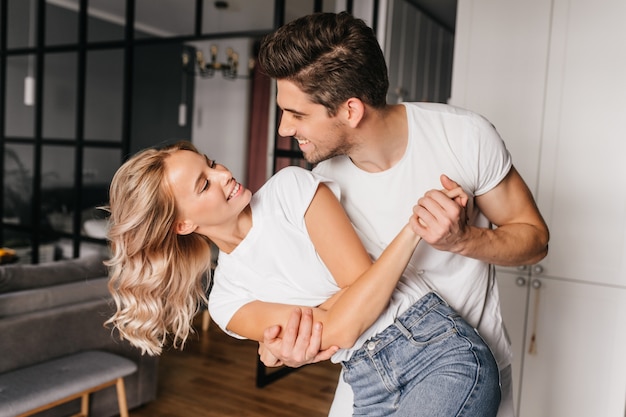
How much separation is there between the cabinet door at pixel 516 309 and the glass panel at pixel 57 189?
4.17m

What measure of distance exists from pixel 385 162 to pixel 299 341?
51cm

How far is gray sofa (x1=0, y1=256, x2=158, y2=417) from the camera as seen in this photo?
9.04 ft

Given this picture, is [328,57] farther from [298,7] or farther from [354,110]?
[298,7]

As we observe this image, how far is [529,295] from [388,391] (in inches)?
68.5

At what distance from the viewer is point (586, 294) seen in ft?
8.91

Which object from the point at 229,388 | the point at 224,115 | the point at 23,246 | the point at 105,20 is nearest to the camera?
the point at 229,388

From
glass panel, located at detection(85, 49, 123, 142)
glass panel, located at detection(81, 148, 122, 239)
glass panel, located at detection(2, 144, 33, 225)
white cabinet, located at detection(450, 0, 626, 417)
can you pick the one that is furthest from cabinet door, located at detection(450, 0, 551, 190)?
glass panel, located at detection(2, 144, 33, 225)

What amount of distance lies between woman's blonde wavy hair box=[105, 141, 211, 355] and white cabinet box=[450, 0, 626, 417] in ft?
5.88

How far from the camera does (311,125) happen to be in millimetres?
1439

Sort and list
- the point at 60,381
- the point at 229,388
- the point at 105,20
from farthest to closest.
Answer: the point at 105,20 < the point at 229,388 < the point at 60,381

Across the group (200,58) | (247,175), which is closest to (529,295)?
(200,58)

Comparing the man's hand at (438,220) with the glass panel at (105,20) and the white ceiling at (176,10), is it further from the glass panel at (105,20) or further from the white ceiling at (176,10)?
the glass panel at (105,20)

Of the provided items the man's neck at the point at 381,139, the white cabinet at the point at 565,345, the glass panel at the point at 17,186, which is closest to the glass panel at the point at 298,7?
the glass panel at the point at 17,186

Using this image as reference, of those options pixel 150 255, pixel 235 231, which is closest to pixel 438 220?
pixel 235 231
